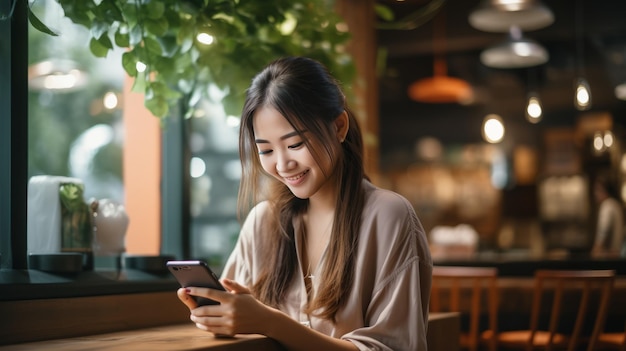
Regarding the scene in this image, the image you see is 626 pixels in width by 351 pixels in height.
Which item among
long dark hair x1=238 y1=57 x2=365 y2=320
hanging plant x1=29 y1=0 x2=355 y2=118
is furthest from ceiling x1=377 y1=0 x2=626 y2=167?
long dark hair x1=238 y1=57 x2=365 y2=320

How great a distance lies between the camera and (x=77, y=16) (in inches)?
76.2

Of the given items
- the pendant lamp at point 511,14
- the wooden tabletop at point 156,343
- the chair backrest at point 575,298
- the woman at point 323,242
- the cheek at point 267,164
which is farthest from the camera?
the pendant lamp at point 511,14

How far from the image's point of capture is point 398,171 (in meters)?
10.5

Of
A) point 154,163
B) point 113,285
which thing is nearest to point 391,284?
point 113,285

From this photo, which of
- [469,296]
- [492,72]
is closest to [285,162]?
[469,296]

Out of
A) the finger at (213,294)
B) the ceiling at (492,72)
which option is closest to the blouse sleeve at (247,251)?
the finger at (213,294)

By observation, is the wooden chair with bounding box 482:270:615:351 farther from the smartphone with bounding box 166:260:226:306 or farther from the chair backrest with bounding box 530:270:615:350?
the smartphone with bounding box 166:260:226:306

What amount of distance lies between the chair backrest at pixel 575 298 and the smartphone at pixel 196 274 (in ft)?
8.72

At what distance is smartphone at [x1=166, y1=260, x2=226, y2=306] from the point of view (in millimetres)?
1565

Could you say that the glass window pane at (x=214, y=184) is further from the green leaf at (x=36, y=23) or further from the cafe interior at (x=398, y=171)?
the green leaf at (x=36, y=23)

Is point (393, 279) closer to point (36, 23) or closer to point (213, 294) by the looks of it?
point (213, 294)

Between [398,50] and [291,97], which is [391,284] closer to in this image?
[291,97]

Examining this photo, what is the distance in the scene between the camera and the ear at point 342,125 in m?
1.84

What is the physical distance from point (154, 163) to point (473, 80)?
7.22 metres
